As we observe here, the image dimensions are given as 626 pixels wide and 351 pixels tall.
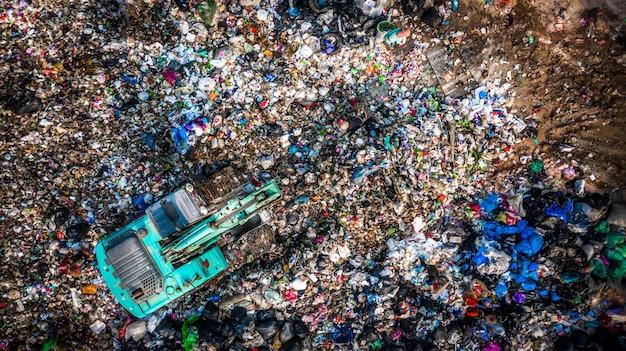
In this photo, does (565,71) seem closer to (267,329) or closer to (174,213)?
(267,329)

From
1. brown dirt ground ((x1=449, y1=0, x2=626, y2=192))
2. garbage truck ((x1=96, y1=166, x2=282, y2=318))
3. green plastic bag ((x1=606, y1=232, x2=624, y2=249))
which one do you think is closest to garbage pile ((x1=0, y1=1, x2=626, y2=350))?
green plastic bag ((x1=606, y1=232, x2=624, y2=249))

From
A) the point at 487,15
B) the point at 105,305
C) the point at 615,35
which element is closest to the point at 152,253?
the point at 105,305

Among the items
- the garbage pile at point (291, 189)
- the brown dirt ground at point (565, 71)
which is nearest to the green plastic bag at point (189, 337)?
the garbage pile at point (291, 189)

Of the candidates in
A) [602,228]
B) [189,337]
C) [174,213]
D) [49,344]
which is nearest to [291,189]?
[174,213]

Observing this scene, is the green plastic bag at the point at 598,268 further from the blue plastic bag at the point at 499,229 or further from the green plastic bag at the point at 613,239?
the blue plastic bag at the point at 499,229

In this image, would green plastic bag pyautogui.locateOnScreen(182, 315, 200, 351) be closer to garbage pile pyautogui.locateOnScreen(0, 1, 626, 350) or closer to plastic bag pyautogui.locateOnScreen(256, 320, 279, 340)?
garbage pile pyautogui.locateOnScreen(0, 1, 626, 350)

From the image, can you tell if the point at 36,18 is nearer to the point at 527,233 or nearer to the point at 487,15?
the point at 487,15
